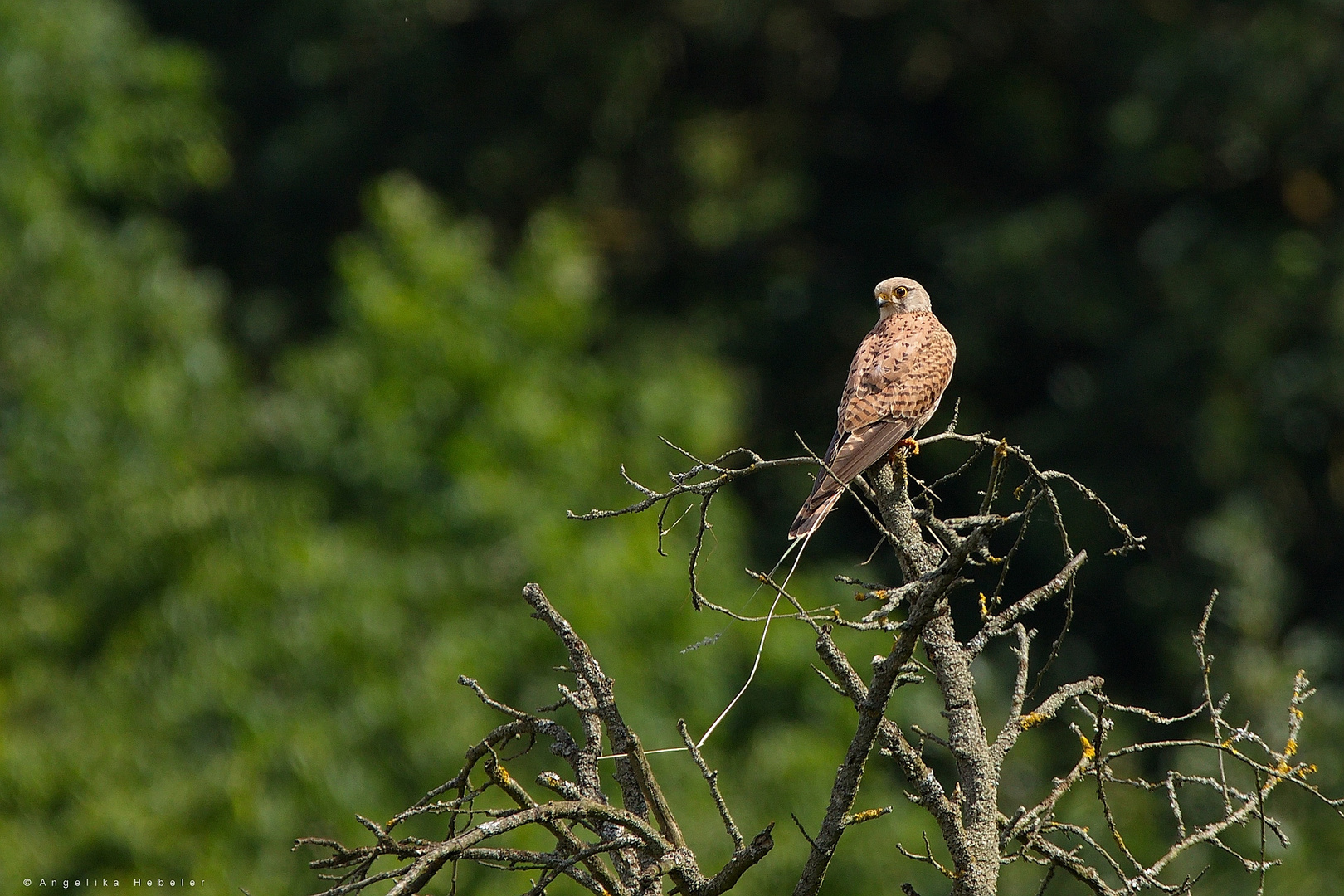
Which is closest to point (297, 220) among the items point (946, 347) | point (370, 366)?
point (370, 366)

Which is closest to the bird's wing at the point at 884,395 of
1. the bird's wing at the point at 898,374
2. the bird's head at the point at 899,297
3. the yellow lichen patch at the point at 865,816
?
the bird's wing at the point at 898,374

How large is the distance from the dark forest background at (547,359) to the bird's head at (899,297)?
8.39ft

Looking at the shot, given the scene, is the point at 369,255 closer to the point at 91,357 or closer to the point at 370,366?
the point at 370,366

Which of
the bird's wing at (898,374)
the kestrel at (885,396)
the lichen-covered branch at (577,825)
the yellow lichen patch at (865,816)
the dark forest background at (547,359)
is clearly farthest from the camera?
the dark forest background at (547,359)

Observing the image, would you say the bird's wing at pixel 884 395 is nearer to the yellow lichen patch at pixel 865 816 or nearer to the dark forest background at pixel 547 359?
the yellow lichen patch at pixel 865 816

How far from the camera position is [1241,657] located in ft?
23.5

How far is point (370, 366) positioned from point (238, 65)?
6338mm

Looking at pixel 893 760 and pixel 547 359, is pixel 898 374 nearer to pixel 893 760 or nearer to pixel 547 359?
pixel 893 760

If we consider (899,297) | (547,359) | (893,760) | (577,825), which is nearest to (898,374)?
(899,297)

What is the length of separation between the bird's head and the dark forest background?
2556 mm

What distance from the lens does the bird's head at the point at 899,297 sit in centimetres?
444

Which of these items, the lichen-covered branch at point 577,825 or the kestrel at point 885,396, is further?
the kestrel at point 885,396

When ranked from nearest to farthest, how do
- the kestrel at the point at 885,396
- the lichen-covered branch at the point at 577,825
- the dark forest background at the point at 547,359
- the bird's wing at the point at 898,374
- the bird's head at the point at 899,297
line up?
the lichen-covered branch at the point at 577,825
the kestrel at the point at 885,396
the bird's wing at the point at 898,374
the bird's head at the point at 899,297
the dark forest background at the point at 547,359

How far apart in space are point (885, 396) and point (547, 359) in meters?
4.82
